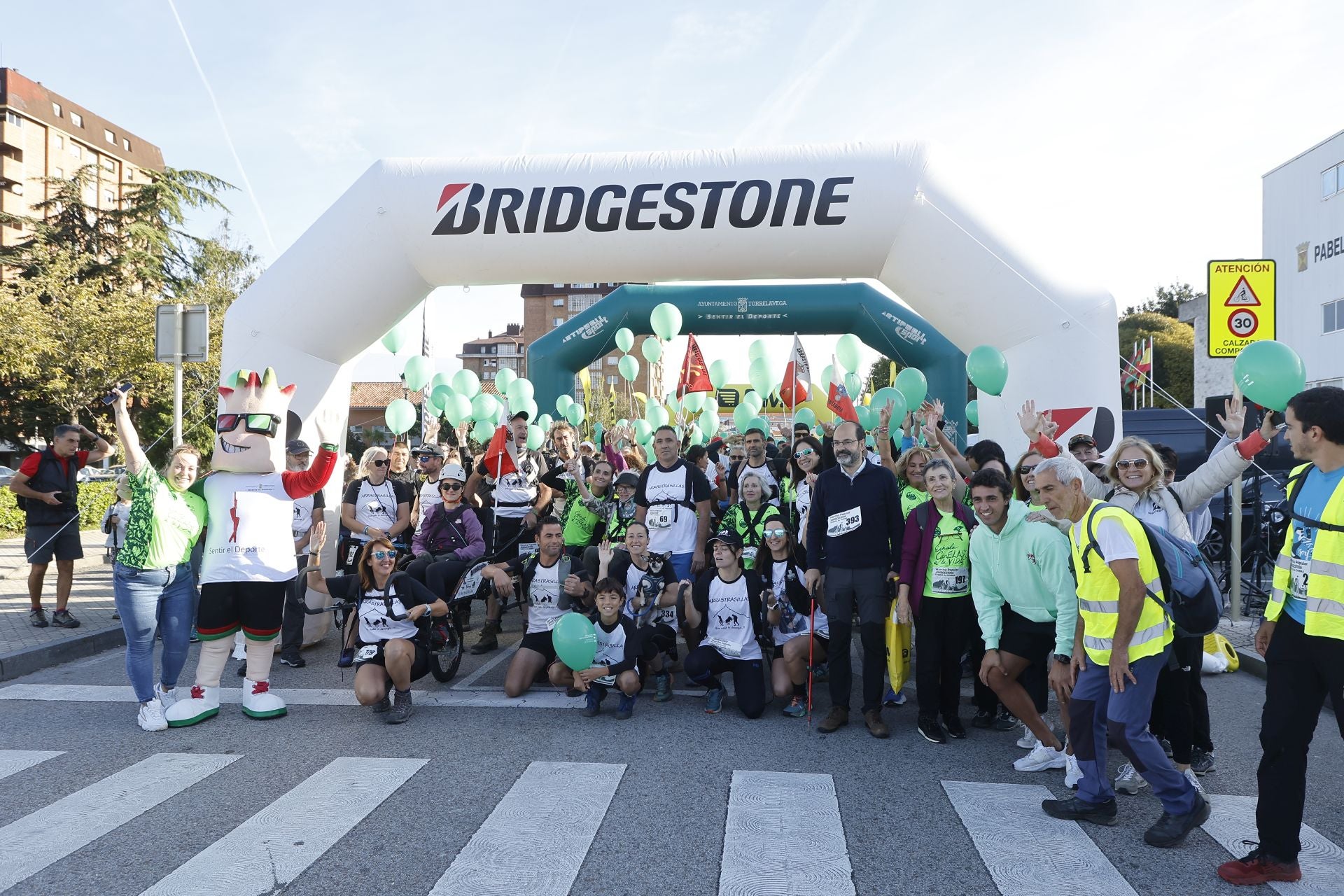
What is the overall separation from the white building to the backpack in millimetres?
25004

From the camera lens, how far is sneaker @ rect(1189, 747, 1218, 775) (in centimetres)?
430

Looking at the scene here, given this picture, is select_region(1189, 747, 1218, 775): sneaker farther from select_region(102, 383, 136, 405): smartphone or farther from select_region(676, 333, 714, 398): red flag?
select_region(676, 333, 714, 398): red flag

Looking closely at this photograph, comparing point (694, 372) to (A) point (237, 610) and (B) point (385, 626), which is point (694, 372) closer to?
(B) point (385, 626)

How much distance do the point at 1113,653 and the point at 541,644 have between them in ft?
12.5

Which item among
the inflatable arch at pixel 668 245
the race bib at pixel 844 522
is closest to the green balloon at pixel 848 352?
the inflatable arch at pixel 668 245

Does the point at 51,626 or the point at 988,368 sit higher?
the point at 988,368

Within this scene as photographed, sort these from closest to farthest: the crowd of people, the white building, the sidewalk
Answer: the crowd of people, the sidewalk, the white building

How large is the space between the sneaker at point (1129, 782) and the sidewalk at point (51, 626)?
7.52m

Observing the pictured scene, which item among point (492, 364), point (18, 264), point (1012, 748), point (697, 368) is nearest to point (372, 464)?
point (1012, 748)

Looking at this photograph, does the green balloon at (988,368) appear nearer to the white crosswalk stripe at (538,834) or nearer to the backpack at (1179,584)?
the backpack at (1179,584)

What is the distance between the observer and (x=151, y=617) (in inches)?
208

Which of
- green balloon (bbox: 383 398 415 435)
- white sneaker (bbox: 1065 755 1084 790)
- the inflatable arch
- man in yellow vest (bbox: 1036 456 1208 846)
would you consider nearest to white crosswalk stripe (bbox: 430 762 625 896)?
man in yellow vest (bbox: 1036 456 1208 846)

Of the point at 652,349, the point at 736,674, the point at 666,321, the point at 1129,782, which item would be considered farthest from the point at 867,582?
the point at 652,349

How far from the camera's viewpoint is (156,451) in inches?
901
